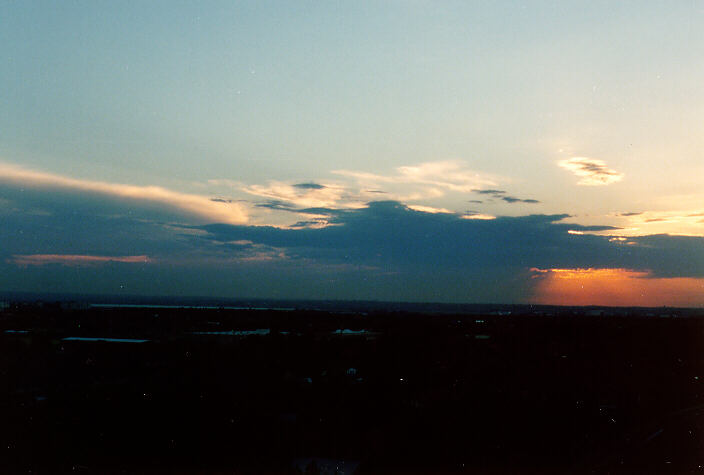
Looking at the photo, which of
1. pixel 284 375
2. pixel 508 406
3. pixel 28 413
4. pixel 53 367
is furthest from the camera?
pixel 53 367

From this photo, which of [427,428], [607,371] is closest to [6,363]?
[427,428]

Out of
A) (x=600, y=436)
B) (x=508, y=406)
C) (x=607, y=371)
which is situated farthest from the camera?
(x=607, y=371)

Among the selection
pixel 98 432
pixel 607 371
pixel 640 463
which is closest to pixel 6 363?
pixel 98 432

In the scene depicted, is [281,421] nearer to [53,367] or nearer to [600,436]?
[600,436]

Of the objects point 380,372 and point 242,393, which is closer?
point 242,393

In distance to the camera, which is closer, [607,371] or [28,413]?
[28,413]

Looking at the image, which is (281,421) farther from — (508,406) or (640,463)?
(640,463)

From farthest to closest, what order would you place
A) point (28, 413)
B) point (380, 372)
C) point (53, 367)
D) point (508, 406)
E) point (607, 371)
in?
point (607, 371) → point (53, 367) → point (380, 372) → point (508, 406) → point (28, 413)
